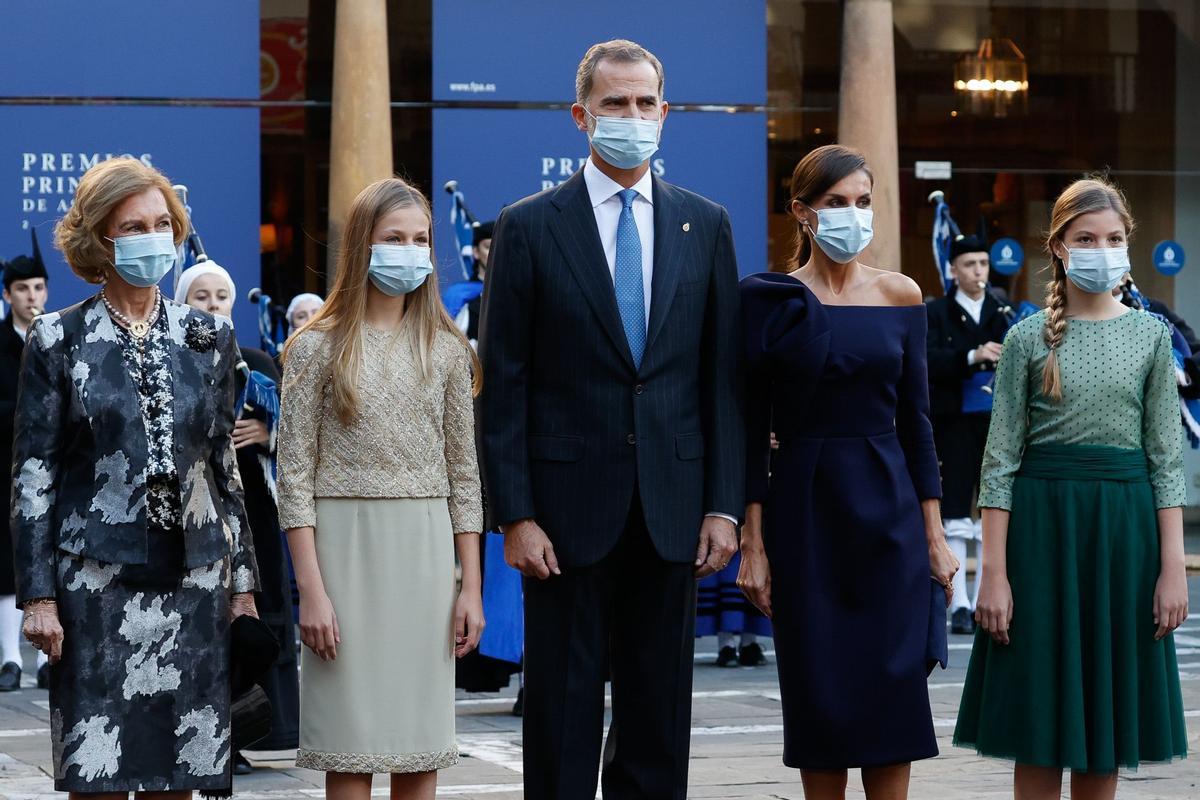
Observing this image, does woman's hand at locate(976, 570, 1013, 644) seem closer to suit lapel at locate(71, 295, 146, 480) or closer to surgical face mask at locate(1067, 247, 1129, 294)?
surgical face mask at locate(1067, 247, 1129, 294)

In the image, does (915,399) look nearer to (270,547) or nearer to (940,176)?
(270,547)

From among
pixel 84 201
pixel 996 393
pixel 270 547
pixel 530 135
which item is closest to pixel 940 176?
pixel 530 135

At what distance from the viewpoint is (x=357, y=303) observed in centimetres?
529

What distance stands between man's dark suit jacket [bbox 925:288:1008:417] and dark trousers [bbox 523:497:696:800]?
719 centimetres

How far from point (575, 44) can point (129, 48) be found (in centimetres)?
334

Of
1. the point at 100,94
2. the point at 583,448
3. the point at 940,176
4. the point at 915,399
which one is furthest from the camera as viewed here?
the point at 940,176

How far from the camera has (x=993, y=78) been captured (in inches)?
724

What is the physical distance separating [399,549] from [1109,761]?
6.71 ft

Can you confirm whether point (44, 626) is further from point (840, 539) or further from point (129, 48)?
point (129, 48)

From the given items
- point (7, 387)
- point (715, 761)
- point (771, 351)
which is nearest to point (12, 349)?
point (7, 387)

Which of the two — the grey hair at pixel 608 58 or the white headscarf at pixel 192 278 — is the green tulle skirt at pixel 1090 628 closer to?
the grey hair at pixel 608 58

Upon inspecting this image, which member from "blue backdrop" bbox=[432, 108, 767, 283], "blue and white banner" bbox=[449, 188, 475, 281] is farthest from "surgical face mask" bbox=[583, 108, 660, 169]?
"blue backdrop" bbox=[432, 108, 767, 283]

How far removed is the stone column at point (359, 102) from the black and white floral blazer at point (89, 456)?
1037cm

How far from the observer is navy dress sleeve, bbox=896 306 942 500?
5559 millimetres
